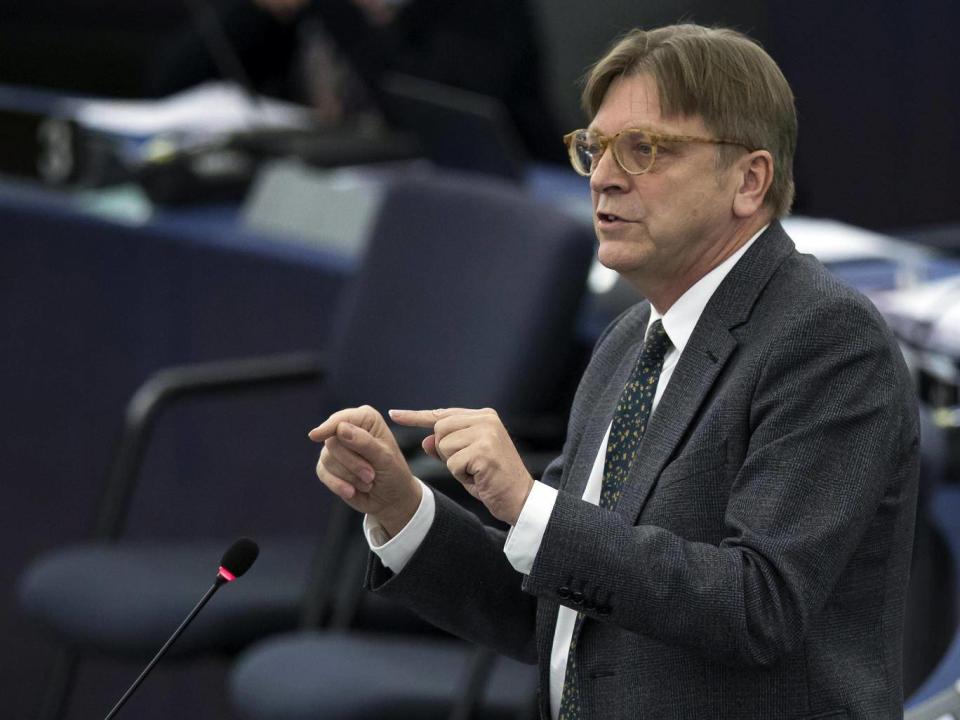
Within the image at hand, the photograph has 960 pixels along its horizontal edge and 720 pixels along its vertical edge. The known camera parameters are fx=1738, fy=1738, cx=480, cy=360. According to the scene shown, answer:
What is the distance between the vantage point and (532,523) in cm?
130

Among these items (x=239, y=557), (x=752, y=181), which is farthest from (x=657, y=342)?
(x=239, y=557)

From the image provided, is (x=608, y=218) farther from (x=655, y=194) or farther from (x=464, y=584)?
(x=464, y=584)

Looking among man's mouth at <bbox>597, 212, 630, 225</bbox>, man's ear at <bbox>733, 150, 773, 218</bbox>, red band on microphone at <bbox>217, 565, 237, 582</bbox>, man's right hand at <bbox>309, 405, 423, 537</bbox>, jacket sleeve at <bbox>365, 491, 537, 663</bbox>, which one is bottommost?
jacket sleeve at <bbox>365, 491, 537, 663</bbox>

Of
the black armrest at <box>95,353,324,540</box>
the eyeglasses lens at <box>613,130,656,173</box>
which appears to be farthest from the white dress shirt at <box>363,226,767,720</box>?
the black armrest at <box>95,353,324,540</box>

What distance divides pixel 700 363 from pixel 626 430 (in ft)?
0.34

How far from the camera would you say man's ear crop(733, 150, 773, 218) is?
1354 millimetres

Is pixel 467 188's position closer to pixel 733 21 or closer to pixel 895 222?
pixel 733 21

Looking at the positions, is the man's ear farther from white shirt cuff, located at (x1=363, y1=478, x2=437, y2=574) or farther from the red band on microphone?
→ the red band on microphone

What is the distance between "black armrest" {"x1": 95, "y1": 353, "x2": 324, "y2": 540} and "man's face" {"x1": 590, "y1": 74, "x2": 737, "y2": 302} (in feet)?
5.18

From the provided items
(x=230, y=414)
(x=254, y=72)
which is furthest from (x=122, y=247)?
(x=254, y=72)

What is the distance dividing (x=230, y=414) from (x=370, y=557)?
5.59 ft

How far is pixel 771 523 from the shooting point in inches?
50.7

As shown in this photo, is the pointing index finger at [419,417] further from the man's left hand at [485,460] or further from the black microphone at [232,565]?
the black microphone at [232,565]

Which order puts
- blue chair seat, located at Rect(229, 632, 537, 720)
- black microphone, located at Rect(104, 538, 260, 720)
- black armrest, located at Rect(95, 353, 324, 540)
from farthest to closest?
black armrest, located at Rect(95, 353, 324, 540)
blue chair seat, located at Rect(229, 632, 537, 720)
black microphone, located at Rect(104, 538, 260, 720)
